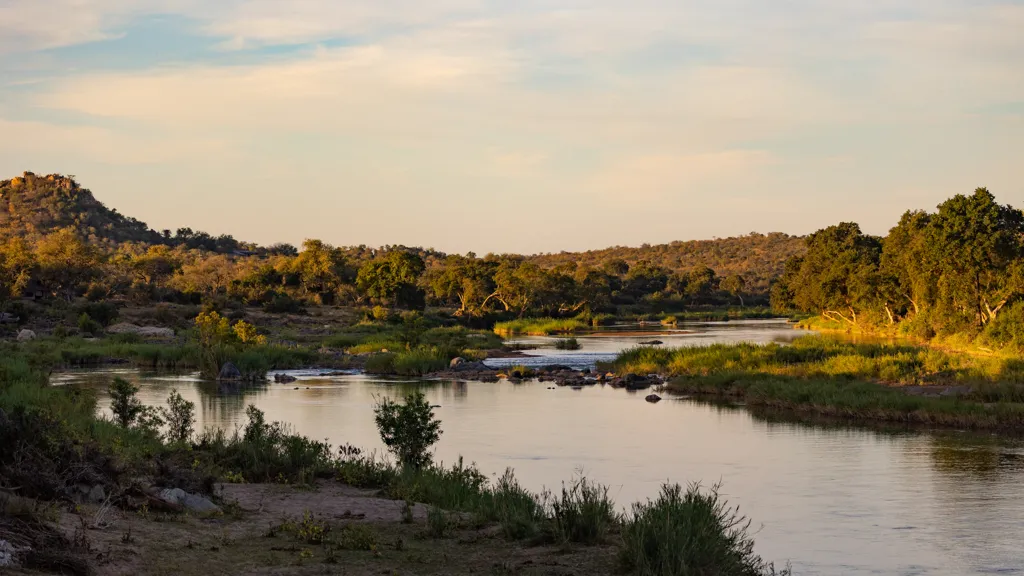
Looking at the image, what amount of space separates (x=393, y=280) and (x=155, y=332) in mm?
35095

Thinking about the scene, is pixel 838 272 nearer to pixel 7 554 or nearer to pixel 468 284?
pixel 468 284

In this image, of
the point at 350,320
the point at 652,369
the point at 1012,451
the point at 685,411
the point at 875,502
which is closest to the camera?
the point at 875,502

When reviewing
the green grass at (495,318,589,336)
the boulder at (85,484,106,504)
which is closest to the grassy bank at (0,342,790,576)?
the boulder at (85,484,106,504)

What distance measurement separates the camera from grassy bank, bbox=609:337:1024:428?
28609 mm

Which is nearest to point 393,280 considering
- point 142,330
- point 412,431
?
point 142,330

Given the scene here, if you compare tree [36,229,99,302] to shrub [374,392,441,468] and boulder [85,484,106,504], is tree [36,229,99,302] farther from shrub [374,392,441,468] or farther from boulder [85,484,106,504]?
boulder [85,484,106,504]

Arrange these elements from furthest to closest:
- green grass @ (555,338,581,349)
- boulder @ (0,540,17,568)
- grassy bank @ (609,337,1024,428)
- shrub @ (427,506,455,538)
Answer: green grass @ (555,338,581,349), grassy bank @ (609,337,1024,428), shrub @ (427,506,455,538), boulder @ (0,540,17,568)

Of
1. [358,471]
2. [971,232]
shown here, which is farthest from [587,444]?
[971,232]

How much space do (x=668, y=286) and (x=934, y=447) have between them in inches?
4478

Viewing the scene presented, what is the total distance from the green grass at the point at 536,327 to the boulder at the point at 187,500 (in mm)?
69081

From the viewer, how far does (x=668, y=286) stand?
138 meters

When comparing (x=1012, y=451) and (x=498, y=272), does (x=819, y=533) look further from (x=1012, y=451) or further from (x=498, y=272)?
(x=498, y=272)

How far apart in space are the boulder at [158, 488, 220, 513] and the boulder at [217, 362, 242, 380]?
30.2 meters

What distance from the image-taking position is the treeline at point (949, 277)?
4903 cm
